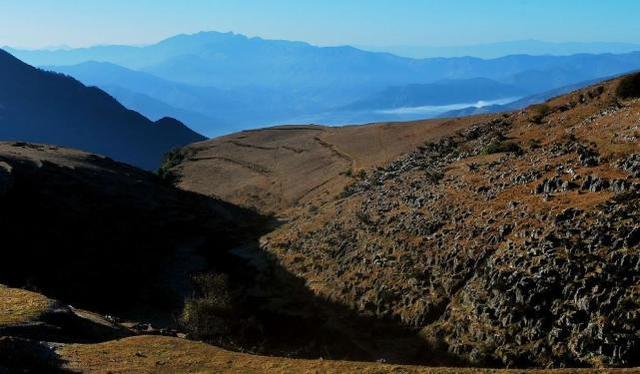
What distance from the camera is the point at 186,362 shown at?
3042 centimetres

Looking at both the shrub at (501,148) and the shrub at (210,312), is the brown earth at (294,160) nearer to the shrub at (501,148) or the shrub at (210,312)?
the shrub at (501,148)

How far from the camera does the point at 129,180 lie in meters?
96.9

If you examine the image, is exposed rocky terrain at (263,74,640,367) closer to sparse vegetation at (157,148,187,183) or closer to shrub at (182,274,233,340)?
shrub at (182,274,233,340)

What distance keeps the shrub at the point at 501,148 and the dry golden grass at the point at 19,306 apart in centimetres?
5365

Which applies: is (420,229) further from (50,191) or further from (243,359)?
(50,191)

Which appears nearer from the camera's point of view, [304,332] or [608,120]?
[304,332]

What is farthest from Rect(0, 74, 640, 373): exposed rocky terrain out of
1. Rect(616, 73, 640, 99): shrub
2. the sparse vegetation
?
the sparse vegetation

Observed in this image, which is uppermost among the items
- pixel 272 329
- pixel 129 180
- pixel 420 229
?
pixel 129 180

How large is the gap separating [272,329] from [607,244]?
30.3 metres

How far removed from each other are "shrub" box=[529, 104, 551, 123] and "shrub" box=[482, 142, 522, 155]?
12090 millimetres

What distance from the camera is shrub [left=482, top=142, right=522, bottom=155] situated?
70.8 metres

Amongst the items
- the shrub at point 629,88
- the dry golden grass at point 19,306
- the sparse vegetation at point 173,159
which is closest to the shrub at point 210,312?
the dry golden grass at point 19,306

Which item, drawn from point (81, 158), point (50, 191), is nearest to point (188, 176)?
point (81, 158)

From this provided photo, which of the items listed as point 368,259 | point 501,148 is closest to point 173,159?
point 501,148
